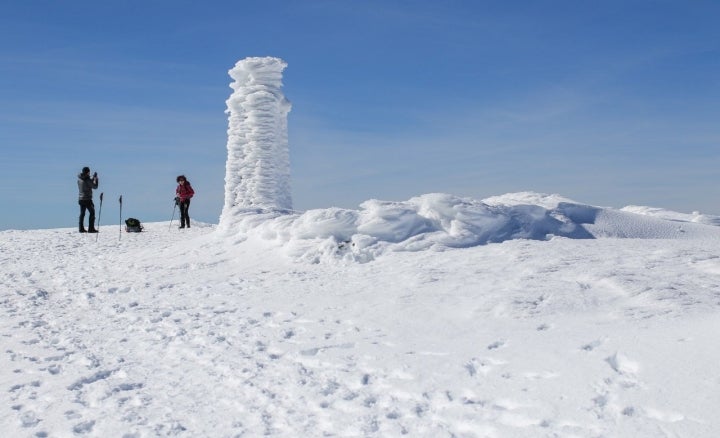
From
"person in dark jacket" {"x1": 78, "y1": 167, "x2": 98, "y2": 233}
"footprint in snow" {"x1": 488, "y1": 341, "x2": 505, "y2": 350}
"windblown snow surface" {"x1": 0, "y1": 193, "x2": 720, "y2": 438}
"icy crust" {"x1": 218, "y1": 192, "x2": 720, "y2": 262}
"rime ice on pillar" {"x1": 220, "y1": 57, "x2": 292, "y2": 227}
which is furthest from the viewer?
"rime ice on pillar" {"x1": 220, "y1": 57, "x2": 292, "y2": 227}

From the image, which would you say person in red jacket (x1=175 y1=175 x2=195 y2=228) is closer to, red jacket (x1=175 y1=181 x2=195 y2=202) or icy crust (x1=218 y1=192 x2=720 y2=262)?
red jacket (x1=175 y1=181 x2=195 y2=202)

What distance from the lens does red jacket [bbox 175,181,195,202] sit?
77.8ft

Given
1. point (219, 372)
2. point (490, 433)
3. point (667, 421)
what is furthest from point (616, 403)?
point (219, 372)

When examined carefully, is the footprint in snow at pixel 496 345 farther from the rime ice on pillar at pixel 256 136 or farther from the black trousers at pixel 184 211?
the black trousers at pixel 184 211

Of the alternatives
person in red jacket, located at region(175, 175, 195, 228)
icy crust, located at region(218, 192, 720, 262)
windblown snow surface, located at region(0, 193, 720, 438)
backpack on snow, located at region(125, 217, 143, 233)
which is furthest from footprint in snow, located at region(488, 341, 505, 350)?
backpack on snow, located at region(125, 217, 143, 233)

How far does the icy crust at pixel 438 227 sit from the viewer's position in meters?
12.3

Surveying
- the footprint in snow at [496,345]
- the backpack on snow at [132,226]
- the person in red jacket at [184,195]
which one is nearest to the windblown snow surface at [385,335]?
the footprint in snow at [496,345]

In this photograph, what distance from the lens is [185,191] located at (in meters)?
23.8

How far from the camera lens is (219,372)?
20.6 feet

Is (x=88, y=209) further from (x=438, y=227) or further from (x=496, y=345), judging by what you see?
(x=496, y=345)

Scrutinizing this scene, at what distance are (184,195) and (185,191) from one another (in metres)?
0.17

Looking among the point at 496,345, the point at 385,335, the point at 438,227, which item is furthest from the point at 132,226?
the point at 496,345

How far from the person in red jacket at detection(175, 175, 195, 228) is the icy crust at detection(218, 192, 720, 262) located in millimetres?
9585

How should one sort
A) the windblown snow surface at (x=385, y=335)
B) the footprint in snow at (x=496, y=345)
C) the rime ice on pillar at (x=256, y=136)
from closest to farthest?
1. the windblown snow surface at (x=385, y=335)
2. the footprint in snow at (x=496, y=345)
3. the rime ice on pillar at (x=256, y=136)
